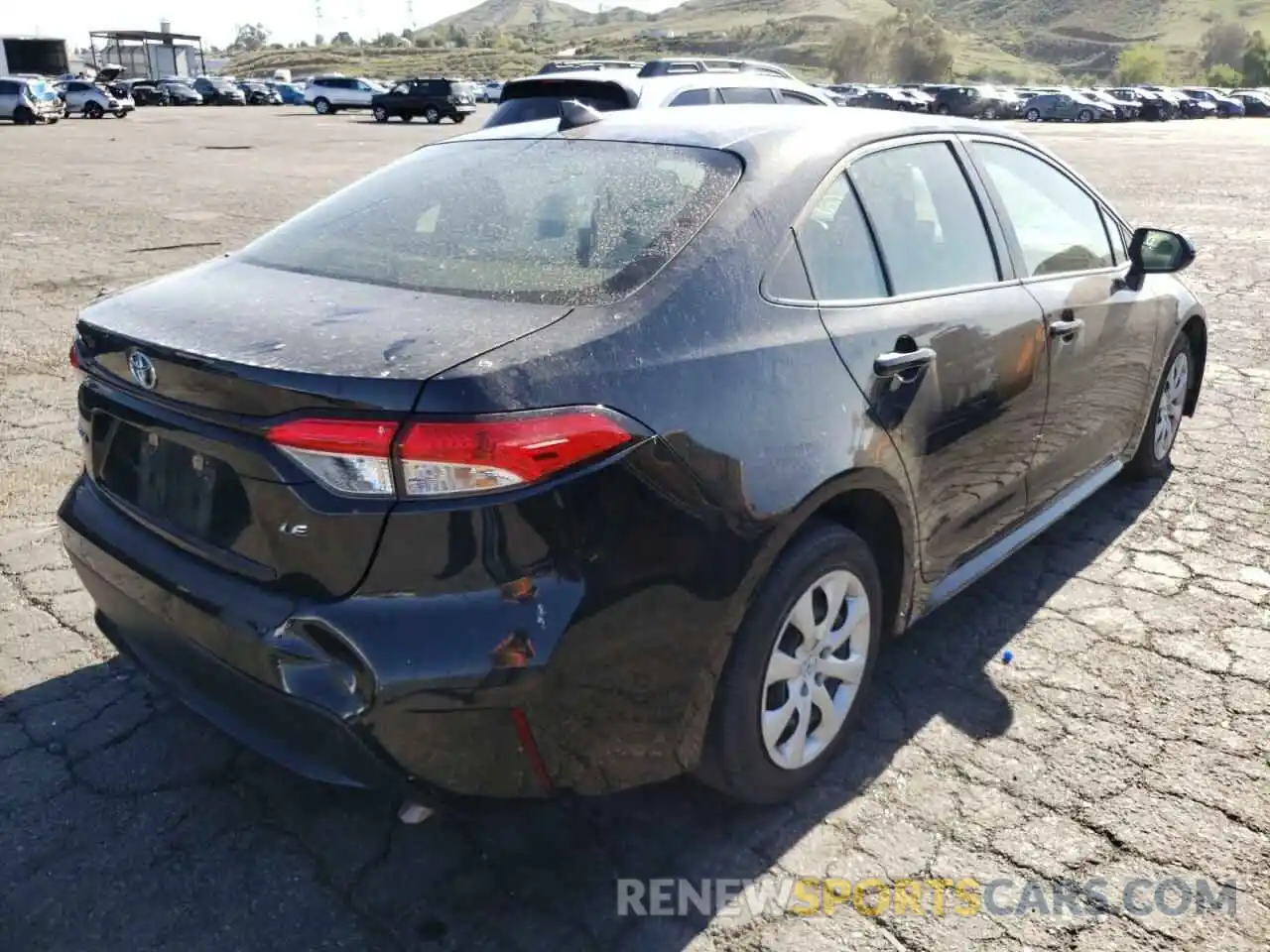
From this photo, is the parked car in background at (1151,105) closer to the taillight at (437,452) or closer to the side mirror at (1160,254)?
the side mirror at (1160,254)

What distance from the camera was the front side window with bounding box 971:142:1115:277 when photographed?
138 inches

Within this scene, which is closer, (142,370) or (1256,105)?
(142,370)

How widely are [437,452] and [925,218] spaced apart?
6.06 ft

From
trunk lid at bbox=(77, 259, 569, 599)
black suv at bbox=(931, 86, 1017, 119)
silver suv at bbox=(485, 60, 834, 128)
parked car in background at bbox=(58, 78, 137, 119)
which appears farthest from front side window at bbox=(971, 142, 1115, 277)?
black suv at bbox=(931, 86, 1017, 119)

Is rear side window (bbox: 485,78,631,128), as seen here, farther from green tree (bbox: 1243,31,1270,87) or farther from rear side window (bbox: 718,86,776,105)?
green tree (bbox: 1243,31,1270,87)

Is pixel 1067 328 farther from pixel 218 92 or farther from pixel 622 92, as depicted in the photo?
pixel 218 92

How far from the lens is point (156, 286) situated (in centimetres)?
270

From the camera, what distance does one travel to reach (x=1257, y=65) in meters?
98.0

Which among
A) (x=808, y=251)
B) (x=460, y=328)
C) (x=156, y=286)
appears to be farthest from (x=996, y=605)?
(x=156, y=286)

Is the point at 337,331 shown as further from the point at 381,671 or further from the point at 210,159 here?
the point at 210,159

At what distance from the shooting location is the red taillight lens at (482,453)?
1.98 meters

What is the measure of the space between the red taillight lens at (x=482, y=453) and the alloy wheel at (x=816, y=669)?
813 millimetres

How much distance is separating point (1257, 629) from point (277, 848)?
126 inches

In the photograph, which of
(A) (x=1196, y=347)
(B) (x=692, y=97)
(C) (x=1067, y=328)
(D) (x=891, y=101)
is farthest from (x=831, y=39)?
(C) (x=1067, y=328)
